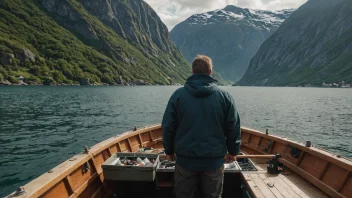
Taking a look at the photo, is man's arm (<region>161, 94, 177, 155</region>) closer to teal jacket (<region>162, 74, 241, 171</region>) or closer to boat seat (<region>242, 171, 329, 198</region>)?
teal jacket (<region>162, 74, 241, 171</region>)

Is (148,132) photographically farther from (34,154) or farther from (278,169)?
(34,154)

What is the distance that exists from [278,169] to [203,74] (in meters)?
5.95

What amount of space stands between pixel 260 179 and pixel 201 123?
4.70 m

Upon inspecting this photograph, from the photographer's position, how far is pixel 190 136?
442 centimetres

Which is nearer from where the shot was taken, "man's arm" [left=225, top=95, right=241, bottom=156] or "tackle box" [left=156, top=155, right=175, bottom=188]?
"man's arm" [left=225, top=95, right=241, bottom=156]

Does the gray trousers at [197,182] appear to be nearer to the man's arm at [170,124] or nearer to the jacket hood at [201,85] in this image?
the man's arm at [170,124]

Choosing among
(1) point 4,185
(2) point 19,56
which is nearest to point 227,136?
(1) point 4,185

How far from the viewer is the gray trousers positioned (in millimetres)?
4582

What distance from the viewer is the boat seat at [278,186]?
22.8 feet

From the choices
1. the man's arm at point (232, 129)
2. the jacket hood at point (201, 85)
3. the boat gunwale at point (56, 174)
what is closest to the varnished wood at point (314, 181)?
the man's arm at point (232, 129)

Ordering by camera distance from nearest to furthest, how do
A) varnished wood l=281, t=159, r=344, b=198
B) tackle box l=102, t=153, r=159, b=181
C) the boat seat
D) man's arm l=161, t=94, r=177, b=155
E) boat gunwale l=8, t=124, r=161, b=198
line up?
man's arm l=161, t=94, r=177, b=155 → boat gunwale l=8, t=124, r=161, b=198 → the boat seat → varnished wood l=281, t=159, r=344, b=198 → tackle box l=102, t=153, r=159, b=181

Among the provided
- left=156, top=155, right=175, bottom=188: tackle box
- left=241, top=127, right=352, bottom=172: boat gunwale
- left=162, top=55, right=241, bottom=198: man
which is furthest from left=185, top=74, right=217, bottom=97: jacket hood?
left=241, top=127, right=352, bottom=172: boat gunwale

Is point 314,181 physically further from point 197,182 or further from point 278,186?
point 197,182

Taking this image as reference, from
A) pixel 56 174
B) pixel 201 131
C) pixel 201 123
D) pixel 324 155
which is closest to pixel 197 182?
pixel 201 131
